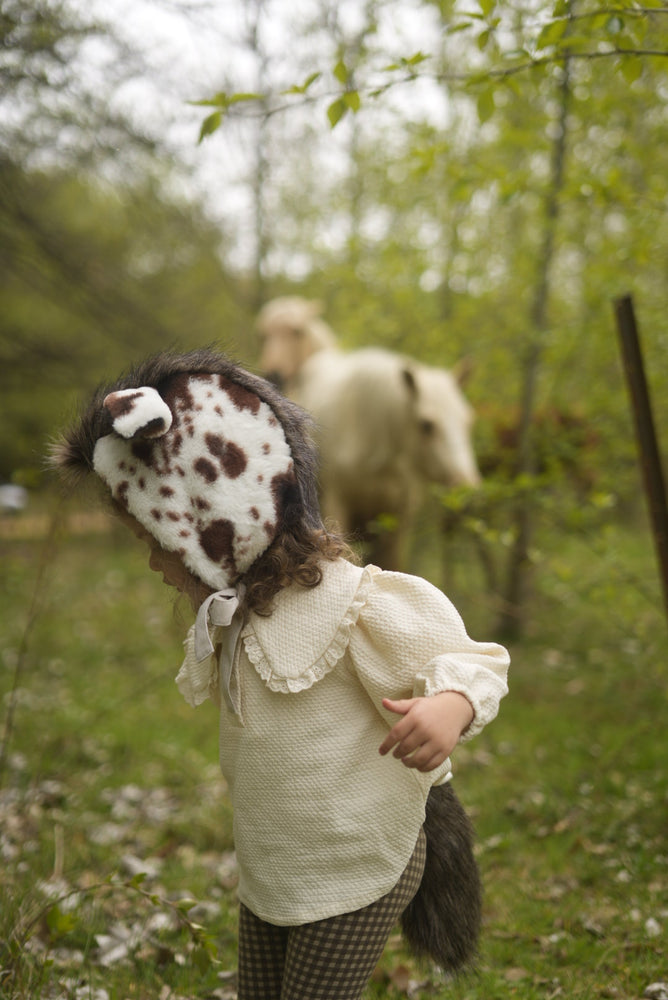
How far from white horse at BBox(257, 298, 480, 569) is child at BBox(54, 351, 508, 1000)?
2776 mm

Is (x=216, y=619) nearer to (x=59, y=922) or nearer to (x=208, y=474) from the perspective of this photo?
(x=208, y=474)

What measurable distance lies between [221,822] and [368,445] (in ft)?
7.90

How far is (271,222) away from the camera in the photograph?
742cm

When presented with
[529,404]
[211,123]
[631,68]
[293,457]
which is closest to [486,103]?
[631,68]

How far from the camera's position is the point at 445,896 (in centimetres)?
179

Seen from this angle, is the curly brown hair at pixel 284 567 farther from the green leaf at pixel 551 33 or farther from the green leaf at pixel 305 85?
the green leaf at pixel 551 33

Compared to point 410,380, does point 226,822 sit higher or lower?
lower

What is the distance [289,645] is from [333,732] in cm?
20

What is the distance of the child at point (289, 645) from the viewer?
1570 mm

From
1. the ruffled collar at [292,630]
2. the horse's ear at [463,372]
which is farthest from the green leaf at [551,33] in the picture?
the horse's ear at [463,372]

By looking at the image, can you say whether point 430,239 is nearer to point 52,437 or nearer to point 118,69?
point 118,69

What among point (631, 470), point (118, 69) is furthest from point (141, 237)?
point (631, 470)

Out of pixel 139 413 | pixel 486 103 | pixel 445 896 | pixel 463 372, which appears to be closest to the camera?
pixel 139 413

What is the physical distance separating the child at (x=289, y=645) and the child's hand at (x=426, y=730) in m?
0.09
